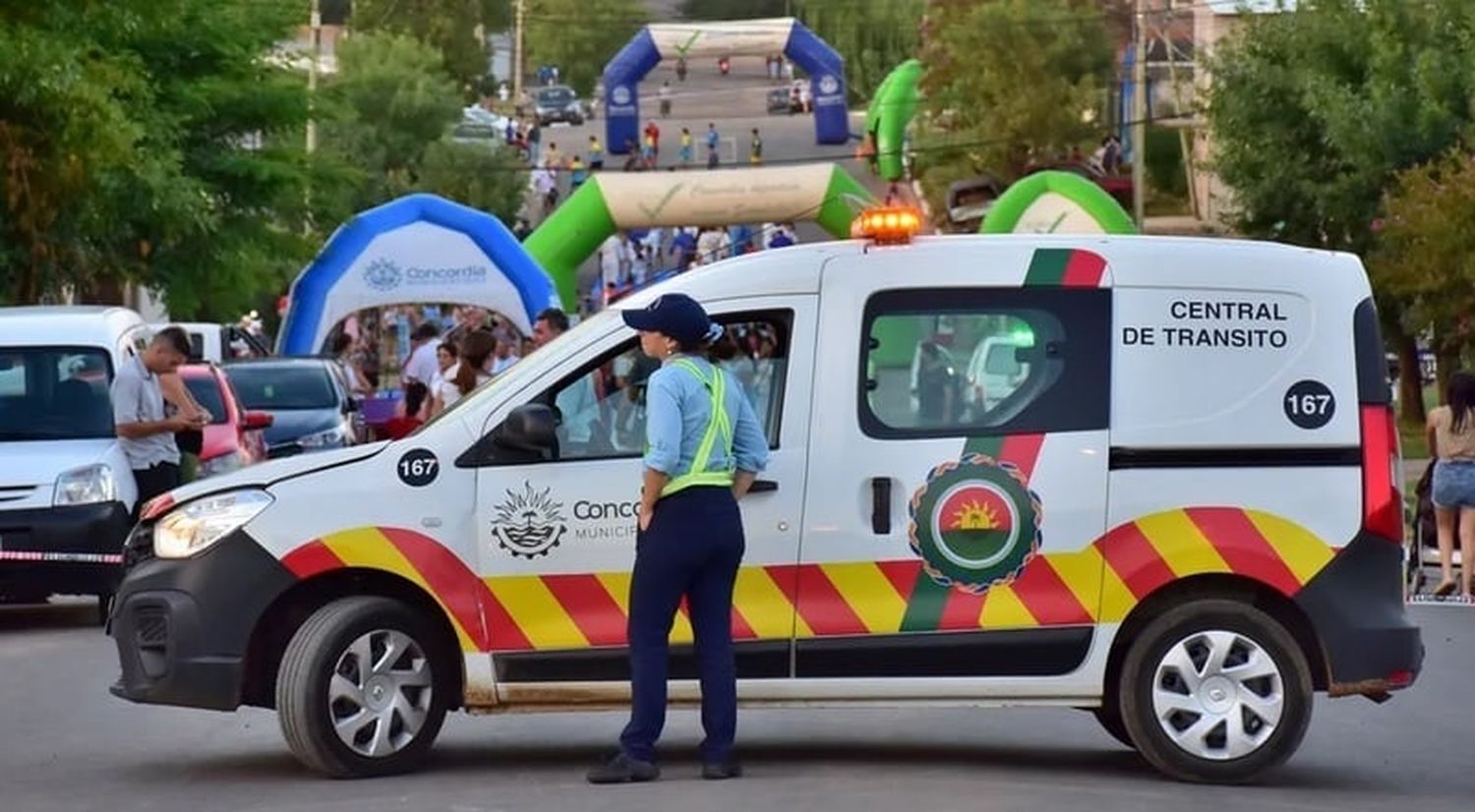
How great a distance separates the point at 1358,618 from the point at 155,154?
80.3 feet

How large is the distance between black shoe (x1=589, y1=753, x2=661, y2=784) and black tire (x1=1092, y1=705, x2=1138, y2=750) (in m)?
1.74

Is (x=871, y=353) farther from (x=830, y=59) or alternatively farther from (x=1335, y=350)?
(x=830, y=59)

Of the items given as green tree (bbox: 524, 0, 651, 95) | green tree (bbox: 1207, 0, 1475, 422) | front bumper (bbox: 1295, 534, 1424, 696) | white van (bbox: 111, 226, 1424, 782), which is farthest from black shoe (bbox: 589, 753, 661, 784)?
green tree (bbox: 524, 0, 651, 95)

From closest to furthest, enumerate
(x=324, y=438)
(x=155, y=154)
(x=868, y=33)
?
1. (x=324, y=438)
2. (x=155, y=154)
3. (x=868, y=33)

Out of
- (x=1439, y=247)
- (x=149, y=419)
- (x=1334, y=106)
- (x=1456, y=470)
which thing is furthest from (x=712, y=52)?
(x=149, y=419)

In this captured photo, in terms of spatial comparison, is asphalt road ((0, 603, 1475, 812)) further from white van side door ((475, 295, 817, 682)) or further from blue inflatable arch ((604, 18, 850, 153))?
blue inflatable arch ((604, 18, 850, 153))

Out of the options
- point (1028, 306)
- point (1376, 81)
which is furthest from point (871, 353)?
point (1376, 81)

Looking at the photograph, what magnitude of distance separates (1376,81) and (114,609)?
28.7 m

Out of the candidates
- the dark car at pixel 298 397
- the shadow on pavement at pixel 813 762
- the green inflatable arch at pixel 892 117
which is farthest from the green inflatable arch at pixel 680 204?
the shadow on pavement at pixel 813 762

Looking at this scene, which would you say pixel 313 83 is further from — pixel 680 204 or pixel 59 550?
pixel 59 550

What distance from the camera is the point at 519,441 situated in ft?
33.2

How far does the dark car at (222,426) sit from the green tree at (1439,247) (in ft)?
44.0

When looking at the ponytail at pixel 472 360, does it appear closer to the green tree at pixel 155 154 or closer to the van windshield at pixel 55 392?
the van windshield at pixel 55 392

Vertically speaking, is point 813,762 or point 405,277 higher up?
point 405,277
